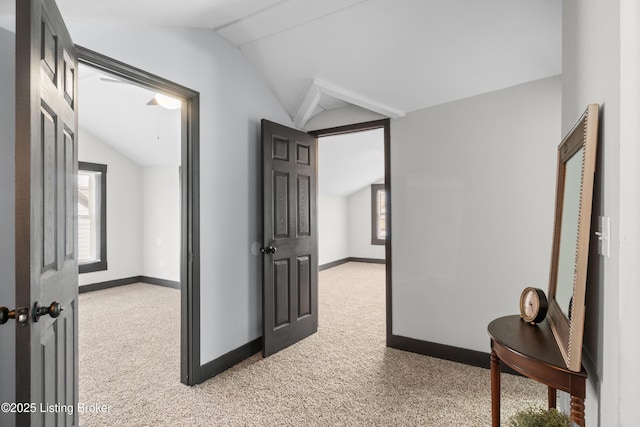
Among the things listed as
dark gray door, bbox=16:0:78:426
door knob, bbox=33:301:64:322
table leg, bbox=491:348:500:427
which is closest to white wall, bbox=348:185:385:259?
table leg, bbox=491:348:500:427

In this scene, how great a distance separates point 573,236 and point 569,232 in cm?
7

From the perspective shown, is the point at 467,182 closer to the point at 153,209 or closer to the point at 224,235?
the point at 224,235

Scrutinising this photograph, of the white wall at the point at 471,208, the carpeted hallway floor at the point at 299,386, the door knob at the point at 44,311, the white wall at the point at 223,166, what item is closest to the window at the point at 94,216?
the carpeted hallway floor at the point at 299,386

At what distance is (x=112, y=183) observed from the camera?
5.69m

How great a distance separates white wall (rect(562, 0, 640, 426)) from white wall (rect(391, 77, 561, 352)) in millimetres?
1397

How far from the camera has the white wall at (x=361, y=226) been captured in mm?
8266

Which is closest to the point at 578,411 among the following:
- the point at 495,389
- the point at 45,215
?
the point at 495,389

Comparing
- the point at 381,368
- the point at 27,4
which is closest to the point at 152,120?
the point at 27,4

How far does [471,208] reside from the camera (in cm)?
281

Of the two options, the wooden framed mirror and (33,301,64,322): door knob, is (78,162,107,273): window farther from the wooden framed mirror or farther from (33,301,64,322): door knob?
the wooden framed mirror

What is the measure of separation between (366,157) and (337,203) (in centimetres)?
197

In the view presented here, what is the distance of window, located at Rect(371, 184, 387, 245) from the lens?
8188 mm

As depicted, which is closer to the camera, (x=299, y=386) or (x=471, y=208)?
(x=299, y=386)

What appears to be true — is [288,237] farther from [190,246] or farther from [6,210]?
[6,210]
